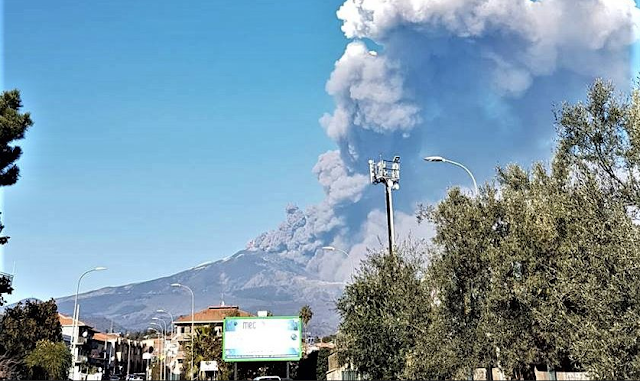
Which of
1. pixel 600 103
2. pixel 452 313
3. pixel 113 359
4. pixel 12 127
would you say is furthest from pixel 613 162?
pixel 113 359

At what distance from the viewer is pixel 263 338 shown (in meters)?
55.8

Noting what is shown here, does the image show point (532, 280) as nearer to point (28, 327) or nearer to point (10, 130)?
point (10, 130)

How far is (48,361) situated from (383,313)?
130 feet

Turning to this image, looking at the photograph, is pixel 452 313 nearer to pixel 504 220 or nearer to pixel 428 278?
pixel 428 278

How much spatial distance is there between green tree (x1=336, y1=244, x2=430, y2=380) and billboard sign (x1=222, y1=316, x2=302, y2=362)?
22.2m

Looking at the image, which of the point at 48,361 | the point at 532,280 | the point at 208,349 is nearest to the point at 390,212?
the point at 532,280

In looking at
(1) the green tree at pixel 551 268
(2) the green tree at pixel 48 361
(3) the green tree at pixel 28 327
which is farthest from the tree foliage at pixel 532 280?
(3) the green tree at pixel 28 327

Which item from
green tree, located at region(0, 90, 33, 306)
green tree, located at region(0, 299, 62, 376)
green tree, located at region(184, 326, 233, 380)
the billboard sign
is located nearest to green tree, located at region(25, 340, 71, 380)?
green tree, located at region(0, 299, 62, 376)

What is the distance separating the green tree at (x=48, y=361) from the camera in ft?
178

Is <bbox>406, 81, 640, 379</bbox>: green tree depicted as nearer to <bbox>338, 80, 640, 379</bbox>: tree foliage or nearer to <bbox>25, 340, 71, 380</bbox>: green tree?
<bbox>338, 80, 640, 379</bbox>: tree foliage

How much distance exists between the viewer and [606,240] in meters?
17.7

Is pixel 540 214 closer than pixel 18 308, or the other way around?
pixel 540 214

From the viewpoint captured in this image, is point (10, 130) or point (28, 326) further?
point (28, 326)

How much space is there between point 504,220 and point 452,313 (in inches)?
173
